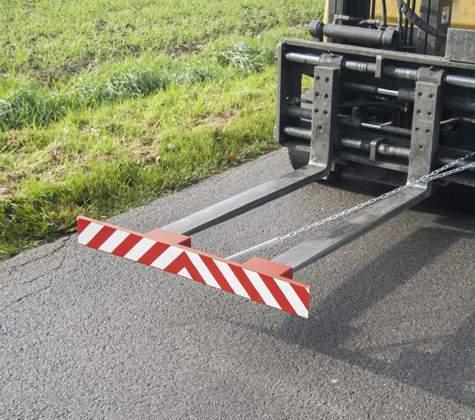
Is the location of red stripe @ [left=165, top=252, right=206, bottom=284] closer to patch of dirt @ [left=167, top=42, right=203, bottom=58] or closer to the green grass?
the green grass

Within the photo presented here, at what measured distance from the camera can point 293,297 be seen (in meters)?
3.59

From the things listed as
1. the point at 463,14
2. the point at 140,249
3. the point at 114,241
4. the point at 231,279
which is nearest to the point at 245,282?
the point at 231,279

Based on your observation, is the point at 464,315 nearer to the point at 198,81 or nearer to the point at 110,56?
the point at 198,81

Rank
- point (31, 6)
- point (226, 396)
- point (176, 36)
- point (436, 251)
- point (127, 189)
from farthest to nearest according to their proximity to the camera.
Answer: point (31, 6) < point (176, 36) < point (127, 189) < point (436, 251) < point (226, 396)

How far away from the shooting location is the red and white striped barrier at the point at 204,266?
11.9ft

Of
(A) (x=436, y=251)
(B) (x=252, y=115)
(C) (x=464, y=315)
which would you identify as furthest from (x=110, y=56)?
(C) (x=464, y=315)

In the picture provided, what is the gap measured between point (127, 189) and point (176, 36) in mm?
6472

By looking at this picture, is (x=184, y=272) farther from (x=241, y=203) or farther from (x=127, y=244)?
(x=241, y=203)

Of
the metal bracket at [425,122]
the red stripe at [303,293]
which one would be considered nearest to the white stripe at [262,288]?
the red stripe at [303,293]

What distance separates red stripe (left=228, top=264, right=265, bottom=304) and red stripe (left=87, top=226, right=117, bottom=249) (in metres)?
0.76

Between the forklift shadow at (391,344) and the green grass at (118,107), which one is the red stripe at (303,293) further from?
the green grass at (118,107)

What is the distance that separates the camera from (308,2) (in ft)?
52.1

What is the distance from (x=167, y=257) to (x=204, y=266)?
0.24 metres

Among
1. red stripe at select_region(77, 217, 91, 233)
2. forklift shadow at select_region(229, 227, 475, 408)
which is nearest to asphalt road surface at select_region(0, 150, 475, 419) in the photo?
forklift shadow at select_region(229, 227, 475, 408)
